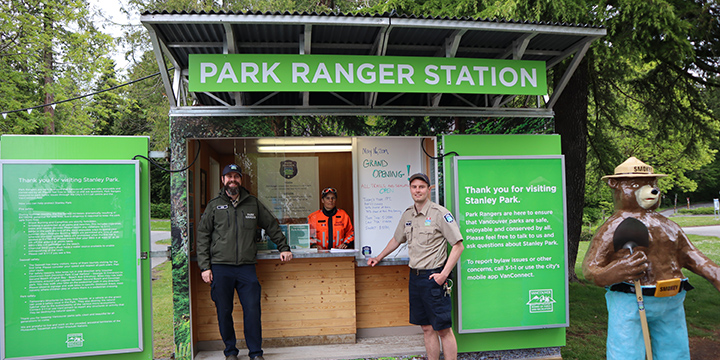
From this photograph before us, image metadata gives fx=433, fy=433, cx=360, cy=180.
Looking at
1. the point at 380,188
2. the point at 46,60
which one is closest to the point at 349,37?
the point at 380,188

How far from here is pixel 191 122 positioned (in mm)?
4406

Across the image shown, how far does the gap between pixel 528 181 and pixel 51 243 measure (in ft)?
15.4

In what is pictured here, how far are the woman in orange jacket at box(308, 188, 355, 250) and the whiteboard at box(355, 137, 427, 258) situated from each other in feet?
0.86

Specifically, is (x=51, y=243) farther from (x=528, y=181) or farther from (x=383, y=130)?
(x=528, y=181)

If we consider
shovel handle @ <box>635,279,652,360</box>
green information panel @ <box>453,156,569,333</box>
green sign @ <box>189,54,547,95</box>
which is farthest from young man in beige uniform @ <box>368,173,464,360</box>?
shovel handle @ <box>635,279,652,360</box>

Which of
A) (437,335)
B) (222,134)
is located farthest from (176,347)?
(437,335)

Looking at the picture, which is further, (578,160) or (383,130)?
(578,160)

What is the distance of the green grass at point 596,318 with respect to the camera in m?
5.36

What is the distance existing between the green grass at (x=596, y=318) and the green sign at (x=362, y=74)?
10.7 ft

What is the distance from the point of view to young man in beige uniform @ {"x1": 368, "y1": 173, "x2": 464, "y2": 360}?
387cm

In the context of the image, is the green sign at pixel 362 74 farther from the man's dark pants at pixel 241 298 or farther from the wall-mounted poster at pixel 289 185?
the wall-mounted poster at pixel 289 185

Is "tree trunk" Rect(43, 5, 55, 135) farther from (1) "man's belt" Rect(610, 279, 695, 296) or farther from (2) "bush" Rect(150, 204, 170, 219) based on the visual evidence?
(2) "bush" Rect(150, 204, 170, 219)

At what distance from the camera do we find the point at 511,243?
4465 millimetres

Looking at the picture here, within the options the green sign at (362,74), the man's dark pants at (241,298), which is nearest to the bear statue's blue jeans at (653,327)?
the green sign at (362,74)
